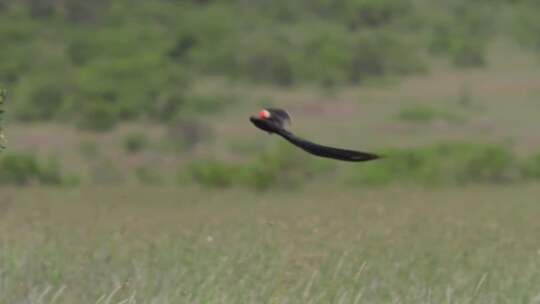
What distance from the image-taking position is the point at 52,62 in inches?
997

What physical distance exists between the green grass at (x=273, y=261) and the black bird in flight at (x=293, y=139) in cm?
61

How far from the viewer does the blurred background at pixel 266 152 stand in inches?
181

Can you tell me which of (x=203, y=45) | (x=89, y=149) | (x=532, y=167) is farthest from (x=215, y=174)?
(x=203, y=45)

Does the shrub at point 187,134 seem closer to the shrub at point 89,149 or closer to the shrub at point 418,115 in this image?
the shrub at point 89,149

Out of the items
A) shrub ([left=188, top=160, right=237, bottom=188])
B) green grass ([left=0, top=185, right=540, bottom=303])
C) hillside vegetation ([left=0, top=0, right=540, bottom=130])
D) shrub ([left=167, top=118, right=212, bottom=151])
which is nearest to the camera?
green grass ([left=0, top=185, right=540, bottom=303])

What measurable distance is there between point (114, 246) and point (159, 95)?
18147 millimetres

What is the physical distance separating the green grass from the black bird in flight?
61 centimetres

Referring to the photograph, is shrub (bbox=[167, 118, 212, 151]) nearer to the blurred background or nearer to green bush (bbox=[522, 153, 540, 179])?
the blurred background

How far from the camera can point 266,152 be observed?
16.0m

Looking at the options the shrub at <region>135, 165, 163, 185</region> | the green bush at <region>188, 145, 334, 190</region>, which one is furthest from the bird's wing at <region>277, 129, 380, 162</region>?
the shrub at <region>135, 165, 163, 185</region>

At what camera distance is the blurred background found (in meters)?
4.60

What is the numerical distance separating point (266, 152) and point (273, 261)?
11.5 metres

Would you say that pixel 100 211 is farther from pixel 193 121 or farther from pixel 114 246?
pixel 193 121

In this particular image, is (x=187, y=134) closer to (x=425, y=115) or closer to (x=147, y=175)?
(x=147, y=175)
